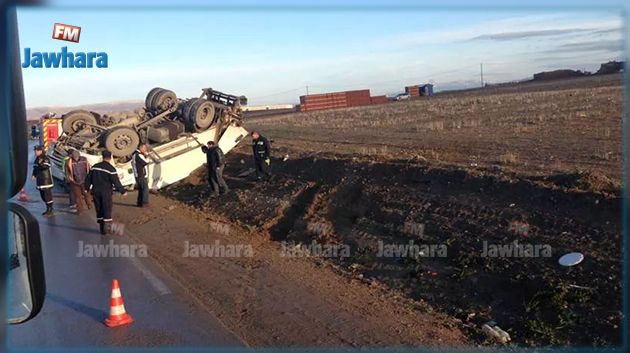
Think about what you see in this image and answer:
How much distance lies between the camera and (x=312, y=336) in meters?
5.86

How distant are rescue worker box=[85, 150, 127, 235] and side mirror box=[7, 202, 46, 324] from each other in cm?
927

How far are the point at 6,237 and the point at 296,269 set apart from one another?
6.38m

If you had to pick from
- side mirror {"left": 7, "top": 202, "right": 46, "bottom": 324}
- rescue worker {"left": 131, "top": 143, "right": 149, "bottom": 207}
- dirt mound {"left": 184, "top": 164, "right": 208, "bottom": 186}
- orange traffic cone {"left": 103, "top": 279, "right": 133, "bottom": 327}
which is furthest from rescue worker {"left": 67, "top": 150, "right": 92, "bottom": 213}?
side mirror {"left": 7, "top": 202, "right": 46, "bottom": 324}

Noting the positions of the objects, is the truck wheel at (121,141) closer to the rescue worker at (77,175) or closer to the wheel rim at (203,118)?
the rescue worker at (77,175)

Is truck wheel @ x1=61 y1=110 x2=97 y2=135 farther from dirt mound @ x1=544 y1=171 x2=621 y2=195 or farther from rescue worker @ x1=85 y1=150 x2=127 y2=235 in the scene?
dirt mound @ x1=544 y1=171 x2=621 y2=195

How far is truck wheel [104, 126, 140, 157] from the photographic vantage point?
16.3 meters

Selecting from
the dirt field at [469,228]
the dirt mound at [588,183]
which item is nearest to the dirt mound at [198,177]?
the dirt field at [469,228]

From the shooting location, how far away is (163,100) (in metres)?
18.6

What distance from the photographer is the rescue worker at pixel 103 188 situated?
1160cm

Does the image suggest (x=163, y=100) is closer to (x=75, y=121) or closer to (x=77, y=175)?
(x=75, y=121)

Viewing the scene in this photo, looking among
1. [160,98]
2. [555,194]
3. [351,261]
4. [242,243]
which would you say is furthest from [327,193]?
[160,98]

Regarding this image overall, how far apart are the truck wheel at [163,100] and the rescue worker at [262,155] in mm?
4137

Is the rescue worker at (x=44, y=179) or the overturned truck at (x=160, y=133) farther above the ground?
the overturned truck at (x=160, y=133)

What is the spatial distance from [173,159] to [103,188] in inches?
212
